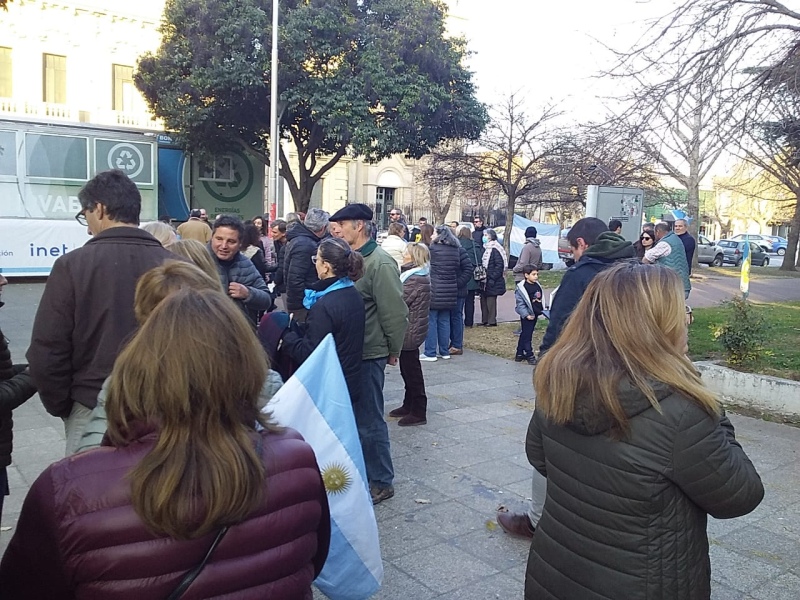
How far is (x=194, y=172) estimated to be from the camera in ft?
72.9

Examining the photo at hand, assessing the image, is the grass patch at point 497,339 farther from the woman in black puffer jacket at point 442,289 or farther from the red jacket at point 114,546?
the red jacket at point 114,546

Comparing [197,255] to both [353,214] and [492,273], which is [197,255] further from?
[492,273]

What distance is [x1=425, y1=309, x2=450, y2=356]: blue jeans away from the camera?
948 cm

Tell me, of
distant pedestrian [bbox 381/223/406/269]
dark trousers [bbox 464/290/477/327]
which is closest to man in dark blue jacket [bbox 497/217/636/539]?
distant pedestrian [bbox 381/223/406/269]

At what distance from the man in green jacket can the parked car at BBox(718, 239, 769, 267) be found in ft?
107

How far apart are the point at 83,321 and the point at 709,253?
1329 inches

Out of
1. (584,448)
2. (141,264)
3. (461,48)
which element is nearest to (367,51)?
(461,48)

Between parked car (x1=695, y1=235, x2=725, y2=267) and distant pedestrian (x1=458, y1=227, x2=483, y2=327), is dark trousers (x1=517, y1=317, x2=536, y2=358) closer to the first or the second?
distant pedestrian (x1=458, y1=227, x2=483, y2=327)

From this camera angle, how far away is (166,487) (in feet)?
4.79

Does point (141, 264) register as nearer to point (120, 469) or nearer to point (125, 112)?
point (120, 469)

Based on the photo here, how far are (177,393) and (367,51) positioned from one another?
21255 mm

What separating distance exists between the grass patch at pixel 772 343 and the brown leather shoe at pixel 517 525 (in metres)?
4.52

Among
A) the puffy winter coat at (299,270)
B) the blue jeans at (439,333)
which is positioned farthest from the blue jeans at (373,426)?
the blue jeans at (439,333)

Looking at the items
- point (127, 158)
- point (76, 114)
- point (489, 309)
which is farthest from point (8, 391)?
point (76, 114)
